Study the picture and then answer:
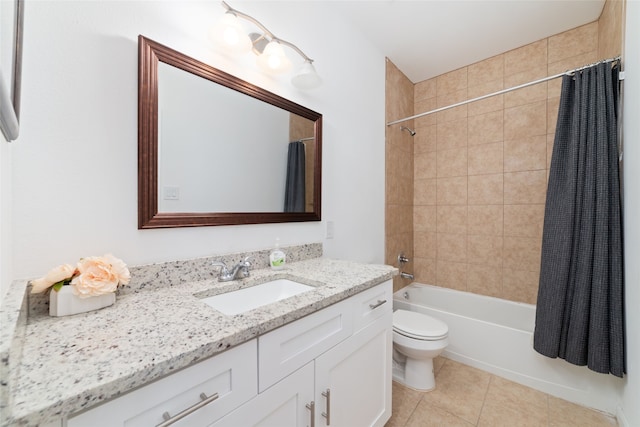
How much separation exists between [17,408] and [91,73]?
3.09 feet

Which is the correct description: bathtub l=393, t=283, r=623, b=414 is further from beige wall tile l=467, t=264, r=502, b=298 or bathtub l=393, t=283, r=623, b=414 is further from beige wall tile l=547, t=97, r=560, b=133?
beige wall tile l=547, t=97, r=560, b=133

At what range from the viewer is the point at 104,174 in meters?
0.88

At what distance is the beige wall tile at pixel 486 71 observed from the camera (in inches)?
92.3

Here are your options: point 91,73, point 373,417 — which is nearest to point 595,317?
point 373,417

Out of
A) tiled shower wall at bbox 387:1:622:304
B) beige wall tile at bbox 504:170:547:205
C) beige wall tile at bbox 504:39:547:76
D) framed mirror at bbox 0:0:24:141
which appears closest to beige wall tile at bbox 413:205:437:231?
tiled shower wall at bbox 387:1:622:304

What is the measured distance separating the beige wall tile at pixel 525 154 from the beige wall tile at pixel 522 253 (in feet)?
1.98

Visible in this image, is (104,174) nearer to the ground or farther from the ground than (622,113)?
nearer to the ground

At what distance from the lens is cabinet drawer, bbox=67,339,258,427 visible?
0.48m

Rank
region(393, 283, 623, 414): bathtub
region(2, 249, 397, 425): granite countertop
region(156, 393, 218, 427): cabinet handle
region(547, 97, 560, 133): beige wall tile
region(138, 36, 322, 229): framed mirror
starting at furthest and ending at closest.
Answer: region(547, 97, 560, 133): beige wall tile < region(393, 283, 623, 414): bathtub < region(138, 36, 322, 229): framed mirror < region(156, 393, 218, 427): cabinet handle < region(2, 249, 397, 425): granite countertop

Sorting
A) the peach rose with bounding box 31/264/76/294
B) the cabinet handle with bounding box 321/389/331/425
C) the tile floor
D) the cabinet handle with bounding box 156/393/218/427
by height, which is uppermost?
the peach rose with bounding box 31/264/76/294

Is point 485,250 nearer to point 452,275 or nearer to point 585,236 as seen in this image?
point 452,275

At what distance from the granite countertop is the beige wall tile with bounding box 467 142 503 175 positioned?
6.97 ft

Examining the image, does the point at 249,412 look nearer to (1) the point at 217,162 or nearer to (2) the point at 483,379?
(1) the point at 217,162

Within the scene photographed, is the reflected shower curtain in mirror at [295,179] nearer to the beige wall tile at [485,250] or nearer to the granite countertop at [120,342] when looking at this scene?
the granite countertop at [120,342]
